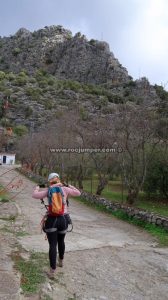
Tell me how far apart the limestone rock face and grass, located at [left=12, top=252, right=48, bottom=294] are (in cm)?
8080

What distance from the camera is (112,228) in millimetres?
12648

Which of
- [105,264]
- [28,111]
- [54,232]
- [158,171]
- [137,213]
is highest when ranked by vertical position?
[28,111]

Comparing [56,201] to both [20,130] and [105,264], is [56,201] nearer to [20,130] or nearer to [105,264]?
[105,264]

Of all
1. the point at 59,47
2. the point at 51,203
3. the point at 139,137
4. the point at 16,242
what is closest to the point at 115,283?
the point at 51,203

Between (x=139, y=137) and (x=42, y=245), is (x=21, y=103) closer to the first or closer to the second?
(x=139, y=137)

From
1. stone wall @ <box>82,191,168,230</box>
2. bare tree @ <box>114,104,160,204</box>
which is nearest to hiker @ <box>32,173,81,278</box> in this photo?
stone wall @ <box>82,191,168,230</box>

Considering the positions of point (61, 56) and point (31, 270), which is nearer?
point (31, 270)

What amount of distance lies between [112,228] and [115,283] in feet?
19.3

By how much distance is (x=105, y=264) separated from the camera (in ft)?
26.0

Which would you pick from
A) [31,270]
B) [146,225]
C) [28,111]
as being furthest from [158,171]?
[28,111]

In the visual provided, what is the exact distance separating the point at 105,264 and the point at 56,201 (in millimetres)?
2150

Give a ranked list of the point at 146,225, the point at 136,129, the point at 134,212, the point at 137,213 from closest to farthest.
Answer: the point at 146,225 → the point at 137,213 → the point at 134,212 → the point at 136,129

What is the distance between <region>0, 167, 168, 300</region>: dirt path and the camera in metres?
6.23

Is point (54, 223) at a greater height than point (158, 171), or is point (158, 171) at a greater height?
point (158, 171)
